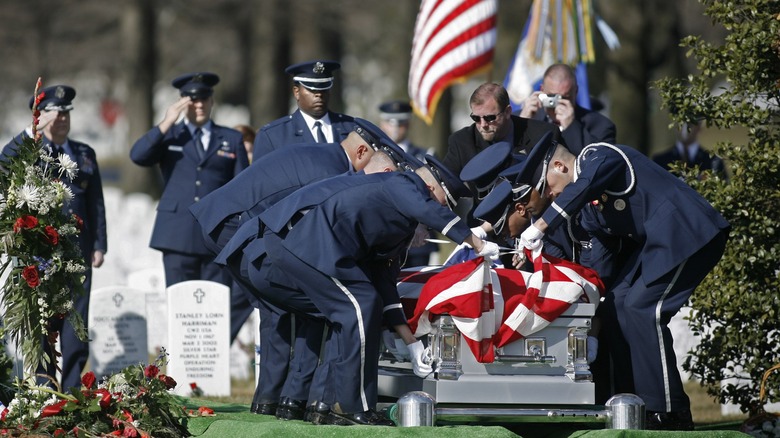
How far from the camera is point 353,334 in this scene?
781 cm

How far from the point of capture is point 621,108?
18.1 meters

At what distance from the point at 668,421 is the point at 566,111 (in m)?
3.17

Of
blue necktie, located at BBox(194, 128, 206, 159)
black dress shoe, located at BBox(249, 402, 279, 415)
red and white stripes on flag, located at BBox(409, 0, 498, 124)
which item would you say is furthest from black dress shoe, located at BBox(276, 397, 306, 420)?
red and white stripes on flag, located at BBox(409, 0, 498, 124)

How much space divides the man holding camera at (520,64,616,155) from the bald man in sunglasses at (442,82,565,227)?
472mm

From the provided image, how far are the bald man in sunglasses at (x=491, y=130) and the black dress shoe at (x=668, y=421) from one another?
1.70 metres

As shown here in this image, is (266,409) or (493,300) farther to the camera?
(266,409)

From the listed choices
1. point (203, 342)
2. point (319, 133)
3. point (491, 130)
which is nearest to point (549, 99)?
point (491, 130)

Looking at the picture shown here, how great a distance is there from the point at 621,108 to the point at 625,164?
33.3 feet

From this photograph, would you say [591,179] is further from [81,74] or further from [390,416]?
[81,74]

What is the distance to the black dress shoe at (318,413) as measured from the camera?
26.0 feet

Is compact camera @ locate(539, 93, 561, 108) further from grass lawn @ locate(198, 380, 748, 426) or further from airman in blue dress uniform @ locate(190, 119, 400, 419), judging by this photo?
grass lawn @ locate(198, 380, 748, 426)

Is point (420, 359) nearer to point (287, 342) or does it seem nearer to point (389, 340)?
point (389, 340)

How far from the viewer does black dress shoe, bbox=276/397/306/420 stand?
859 centimetres

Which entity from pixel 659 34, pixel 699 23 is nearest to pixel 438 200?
pixel 659 34
